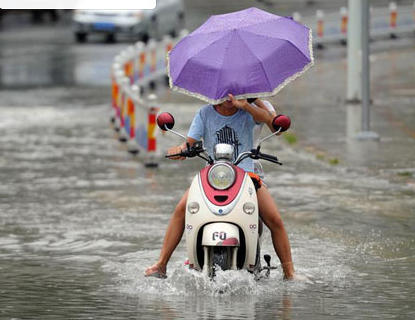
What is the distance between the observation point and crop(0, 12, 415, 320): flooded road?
29.4 ft

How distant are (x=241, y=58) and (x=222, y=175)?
0.84m

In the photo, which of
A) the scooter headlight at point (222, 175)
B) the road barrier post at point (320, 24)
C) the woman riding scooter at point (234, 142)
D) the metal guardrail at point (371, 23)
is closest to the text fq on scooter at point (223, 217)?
the scooter headlight at point (222, 175)

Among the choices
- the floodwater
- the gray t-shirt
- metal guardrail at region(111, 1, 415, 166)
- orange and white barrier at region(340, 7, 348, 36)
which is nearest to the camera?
the floodwater

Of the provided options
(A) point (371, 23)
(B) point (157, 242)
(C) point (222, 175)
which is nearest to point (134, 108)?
(B) point (157, 242)

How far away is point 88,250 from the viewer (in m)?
11.3

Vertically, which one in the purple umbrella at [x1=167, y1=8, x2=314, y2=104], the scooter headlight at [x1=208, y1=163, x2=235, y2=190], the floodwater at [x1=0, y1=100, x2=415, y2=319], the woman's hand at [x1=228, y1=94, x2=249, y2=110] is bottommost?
the floodwater at [x1=0, y1=100, x2=415, y2=319]

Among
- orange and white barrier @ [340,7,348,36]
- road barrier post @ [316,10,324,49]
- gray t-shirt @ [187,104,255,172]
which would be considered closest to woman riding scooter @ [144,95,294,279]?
gray t-shirt @ [187,104,255,172]

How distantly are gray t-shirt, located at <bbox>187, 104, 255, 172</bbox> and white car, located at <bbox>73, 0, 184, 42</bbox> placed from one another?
29.3 metres

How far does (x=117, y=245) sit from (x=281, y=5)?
1552 inches

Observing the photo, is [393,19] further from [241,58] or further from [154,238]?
[241,58]

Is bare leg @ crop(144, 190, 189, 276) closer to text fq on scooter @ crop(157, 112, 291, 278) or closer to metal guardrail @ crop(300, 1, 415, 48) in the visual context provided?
text fq on scooter @ crop(157, 112, 291, 278)

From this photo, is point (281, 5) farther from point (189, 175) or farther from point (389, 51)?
point (189, 175)

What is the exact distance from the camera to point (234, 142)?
9.59 metres

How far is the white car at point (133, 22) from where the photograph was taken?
3903 cm
